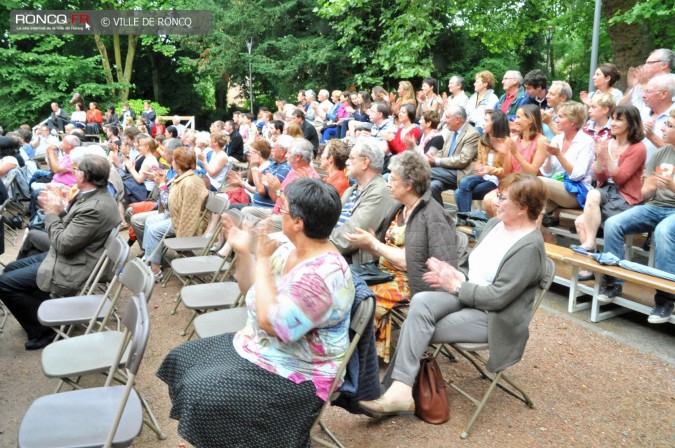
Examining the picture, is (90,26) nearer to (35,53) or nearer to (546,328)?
(35,53)

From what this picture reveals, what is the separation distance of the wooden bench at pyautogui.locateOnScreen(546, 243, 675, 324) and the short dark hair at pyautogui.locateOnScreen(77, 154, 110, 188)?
11.7 ft

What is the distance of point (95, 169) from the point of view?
4.34 meters

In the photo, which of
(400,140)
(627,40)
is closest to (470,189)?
(400,140)

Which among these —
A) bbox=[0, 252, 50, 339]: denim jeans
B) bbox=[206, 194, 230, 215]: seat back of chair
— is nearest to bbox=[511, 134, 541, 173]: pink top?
bbox=[206, 194, 230, 215]: seat back of chair

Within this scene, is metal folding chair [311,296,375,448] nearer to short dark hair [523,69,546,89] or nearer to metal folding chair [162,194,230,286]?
metal folding chair [162,194,230,286]

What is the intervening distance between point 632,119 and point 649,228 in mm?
872

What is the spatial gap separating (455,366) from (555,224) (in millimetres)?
2249

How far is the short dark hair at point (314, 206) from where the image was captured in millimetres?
2447

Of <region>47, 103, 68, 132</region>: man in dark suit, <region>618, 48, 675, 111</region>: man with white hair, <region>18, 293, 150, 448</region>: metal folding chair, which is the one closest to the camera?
<region>18, 293, 150, 448</region>: metal folding chair

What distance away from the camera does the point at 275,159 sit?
6168 millimetres

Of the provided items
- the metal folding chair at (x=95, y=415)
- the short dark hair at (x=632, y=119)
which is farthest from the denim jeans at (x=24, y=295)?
the short dark hair at (x=632, y=119)

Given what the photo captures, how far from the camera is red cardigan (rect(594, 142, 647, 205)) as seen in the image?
4.62m

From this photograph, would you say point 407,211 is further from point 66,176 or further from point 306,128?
point 306,128

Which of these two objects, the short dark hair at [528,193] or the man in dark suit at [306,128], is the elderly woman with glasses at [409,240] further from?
the man in dark suit at [306,128]
